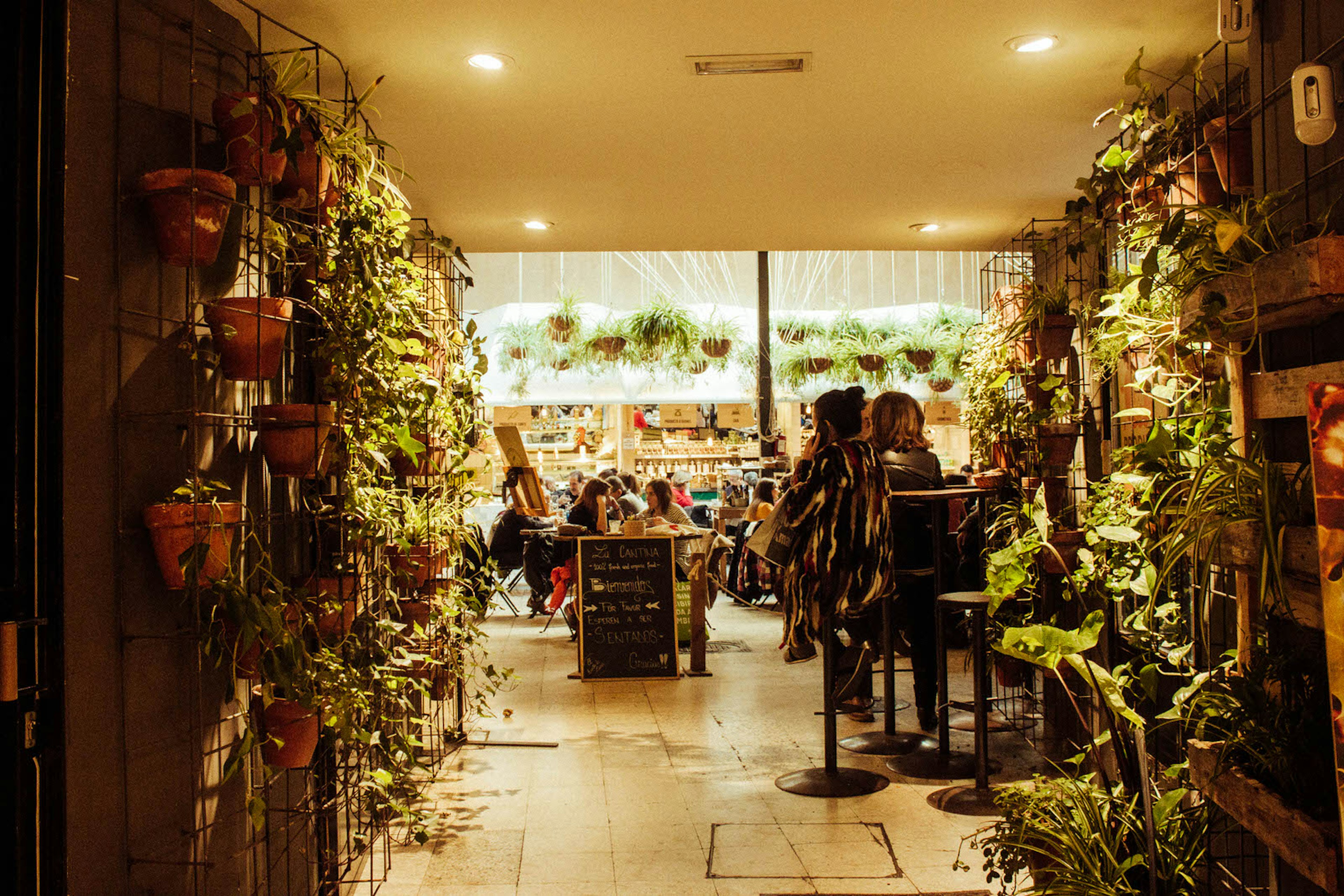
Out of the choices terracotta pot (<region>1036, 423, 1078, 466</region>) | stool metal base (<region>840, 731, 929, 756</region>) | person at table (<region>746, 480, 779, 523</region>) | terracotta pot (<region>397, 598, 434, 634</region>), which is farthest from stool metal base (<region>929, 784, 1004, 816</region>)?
person at table (<region>746, 480, 779, 523</region>)

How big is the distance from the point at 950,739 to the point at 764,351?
5726 mm

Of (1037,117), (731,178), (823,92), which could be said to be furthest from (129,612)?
(1037,117)

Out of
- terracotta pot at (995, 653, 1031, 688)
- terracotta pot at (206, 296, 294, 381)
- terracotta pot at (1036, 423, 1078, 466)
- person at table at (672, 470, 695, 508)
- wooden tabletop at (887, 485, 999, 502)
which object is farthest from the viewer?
person at table at (672, 470, 695, 508)

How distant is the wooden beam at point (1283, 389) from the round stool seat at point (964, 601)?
1889 mm

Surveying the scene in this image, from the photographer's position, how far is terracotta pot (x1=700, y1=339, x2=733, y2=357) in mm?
8742

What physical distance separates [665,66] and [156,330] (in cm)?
176

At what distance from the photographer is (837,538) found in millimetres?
3998

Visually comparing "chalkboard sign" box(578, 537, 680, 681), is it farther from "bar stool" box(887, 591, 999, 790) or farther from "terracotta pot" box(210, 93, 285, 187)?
"terracotta pot" box(210, 93, 285, 187)

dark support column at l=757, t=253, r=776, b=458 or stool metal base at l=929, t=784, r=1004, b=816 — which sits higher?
dark support column at l=757, t=253, r=776, b=458

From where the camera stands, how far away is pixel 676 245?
228 inches

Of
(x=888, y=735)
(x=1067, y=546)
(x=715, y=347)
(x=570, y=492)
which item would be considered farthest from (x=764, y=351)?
(x=1067, y=546)

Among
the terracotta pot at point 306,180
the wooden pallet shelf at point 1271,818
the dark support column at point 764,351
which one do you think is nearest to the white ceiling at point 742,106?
the terracotta pot at point 306,180

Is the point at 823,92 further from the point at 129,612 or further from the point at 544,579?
the point at 544,579

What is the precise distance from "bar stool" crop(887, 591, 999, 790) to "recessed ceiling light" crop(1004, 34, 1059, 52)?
1816 millimetres
